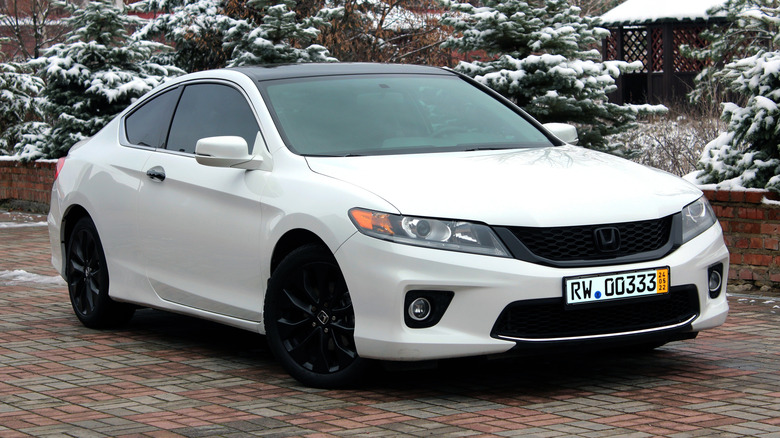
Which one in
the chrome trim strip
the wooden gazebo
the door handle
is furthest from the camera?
the wooden gazebo

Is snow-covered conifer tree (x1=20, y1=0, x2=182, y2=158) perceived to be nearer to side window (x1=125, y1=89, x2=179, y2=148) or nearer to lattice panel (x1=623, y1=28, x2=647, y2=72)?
side window (x1=125, y1=89, x2=179, y2=148)

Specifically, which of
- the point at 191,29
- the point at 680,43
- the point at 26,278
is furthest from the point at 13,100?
the point at 680,43

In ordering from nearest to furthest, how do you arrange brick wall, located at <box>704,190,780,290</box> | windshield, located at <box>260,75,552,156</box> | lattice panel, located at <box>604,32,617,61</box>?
windshield, located at <box>260,75,552,156</box> < brick wall, located at <box>704,190,780,290</box> < lattice panel, located at <box>604,32,617,61</box>

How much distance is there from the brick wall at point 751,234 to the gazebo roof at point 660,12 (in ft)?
72.2

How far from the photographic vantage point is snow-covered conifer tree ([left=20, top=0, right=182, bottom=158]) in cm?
1686

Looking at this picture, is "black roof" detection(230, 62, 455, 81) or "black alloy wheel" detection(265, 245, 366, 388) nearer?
"black alloy wheel" detection(265, 245, 366, 388)

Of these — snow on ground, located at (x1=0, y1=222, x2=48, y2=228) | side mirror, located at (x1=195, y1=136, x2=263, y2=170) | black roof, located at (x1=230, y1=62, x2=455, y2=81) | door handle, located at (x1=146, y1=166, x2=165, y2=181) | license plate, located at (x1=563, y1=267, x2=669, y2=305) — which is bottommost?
snow on ground, located at (x1=0, y1=222, x2=48, y2=228)

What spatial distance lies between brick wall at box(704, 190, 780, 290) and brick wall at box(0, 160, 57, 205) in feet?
33.2

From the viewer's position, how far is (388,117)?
676 centimetres

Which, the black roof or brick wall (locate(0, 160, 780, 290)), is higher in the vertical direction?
the black roof

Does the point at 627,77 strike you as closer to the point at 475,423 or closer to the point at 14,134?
the point at 14,134

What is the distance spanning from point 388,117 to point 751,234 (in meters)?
3.43

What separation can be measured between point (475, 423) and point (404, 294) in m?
0.65

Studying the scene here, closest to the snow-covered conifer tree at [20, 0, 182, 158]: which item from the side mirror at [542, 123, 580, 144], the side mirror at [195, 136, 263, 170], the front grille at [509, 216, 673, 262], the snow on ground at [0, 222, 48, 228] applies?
the snow on ground at [0, 222, 48, 228]
